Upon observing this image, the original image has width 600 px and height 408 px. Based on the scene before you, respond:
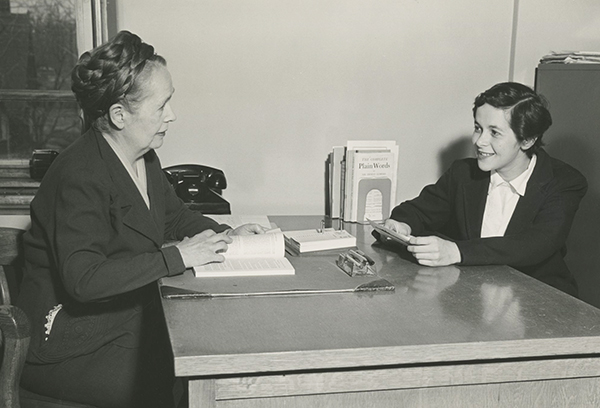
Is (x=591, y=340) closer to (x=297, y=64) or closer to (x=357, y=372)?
(x=357, y=372)

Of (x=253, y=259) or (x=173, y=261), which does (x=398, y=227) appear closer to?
(x=253, y=259)

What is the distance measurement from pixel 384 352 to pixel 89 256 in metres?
0.75

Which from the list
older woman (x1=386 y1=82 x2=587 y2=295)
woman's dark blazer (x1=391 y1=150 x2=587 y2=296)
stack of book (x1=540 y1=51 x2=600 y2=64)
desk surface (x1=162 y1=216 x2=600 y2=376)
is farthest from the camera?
stack of book (x1=540 y1=51 x2=600 y2=64)

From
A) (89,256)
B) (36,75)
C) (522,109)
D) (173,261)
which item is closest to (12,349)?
(89,256)

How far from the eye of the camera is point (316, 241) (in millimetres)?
2043

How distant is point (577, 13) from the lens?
9.48 feet

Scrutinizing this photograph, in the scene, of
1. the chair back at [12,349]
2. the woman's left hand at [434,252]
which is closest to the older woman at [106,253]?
the chair back at [12,349]

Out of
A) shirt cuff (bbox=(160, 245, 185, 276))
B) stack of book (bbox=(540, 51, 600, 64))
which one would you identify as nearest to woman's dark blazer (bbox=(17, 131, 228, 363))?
shirt cuff (bbox=(160, 245, 185, 276))

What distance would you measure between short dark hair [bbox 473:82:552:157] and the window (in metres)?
1.47

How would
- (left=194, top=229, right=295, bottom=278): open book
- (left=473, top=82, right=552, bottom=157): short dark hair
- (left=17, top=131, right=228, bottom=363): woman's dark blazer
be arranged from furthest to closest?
(left=473, top=82, right=552, bottom=157): short dark hair, (left=194, top=229, right=295, bottom=278): open book, (left=17, top=131, right=228, bottom=363): woman's dark blazer

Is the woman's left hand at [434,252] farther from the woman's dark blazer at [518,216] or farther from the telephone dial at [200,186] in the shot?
the telephone dial at [200,186]

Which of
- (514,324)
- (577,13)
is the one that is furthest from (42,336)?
(577,13)

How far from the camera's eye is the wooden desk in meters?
1.23

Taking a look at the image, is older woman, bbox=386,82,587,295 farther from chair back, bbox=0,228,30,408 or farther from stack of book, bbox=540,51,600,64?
chair back, bbox=0,228,30,408
